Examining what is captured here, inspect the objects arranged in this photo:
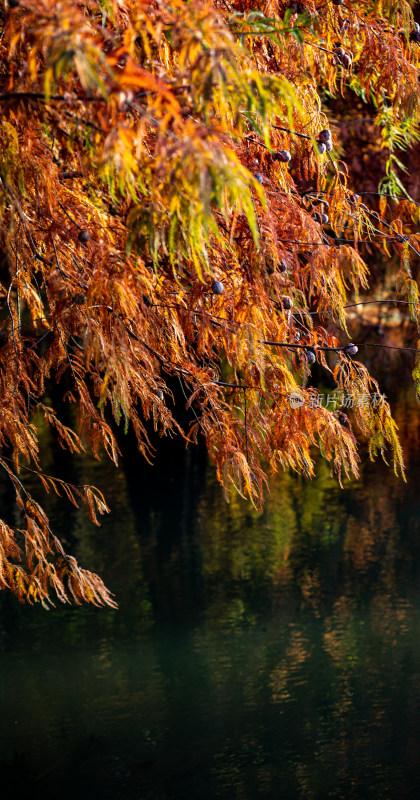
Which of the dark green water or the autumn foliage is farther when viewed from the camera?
the dark green water

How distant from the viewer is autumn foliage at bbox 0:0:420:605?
1675mm

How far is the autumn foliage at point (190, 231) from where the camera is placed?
1675mm

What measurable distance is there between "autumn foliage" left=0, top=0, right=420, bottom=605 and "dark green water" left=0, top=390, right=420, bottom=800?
1533 mm

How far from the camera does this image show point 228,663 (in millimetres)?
4793

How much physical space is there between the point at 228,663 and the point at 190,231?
3.60 metres

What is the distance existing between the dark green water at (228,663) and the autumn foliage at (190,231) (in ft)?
5.03

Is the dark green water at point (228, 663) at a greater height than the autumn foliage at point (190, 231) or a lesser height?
lesser

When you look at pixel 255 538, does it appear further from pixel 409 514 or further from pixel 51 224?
pixel 51 224

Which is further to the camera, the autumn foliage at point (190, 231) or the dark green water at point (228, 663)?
the dark green water at point (228, 663)

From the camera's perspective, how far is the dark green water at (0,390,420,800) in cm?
379

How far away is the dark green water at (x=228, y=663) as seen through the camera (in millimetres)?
3795

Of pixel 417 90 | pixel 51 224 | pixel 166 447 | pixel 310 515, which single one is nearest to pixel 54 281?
pixel 51 224

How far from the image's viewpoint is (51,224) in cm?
248

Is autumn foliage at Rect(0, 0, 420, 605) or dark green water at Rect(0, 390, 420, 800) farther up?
autumn foliage at Rect(0, 0, 420, 605)
